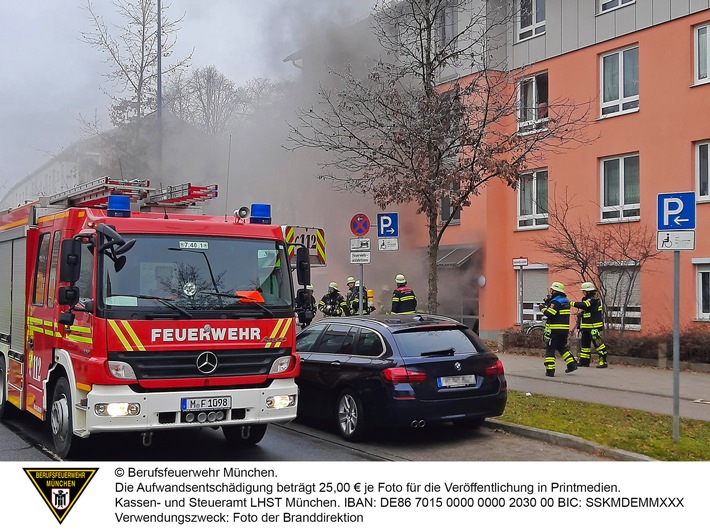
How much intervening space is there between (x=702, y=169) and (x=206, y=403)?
14.7 m

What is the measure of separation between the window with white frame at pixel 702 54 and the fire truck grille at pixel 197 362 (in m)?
14.4

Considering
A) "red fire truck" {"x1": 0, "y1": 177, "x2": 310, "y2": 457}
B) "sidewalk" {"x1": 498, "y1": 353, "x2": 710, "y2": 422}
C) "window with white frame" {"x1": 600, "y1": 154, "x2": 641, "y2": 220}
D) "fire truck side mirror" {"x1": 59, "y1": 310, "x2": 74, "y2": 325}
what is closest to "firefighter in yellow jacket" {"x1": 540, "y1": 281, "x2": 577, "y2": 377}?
"sidewalk" {"x1": 498, "y1": 353, "x2": 710, "y2": 422}

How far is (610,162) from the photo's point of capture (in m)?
20.0

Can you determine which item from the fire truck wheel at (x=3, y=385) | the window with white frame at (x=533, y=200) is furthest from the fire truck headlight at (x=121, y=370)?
the window with white frame at (x=533, y=200)

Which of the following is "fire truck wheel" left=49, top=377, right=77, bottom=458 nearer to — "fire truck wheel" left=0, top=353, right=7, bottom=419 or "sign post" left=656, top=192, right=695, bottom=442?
"fire truck wheel" left=0, top=353, right=7, bottom=419

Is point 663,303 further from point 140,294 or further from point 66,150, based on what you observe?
point 66,150

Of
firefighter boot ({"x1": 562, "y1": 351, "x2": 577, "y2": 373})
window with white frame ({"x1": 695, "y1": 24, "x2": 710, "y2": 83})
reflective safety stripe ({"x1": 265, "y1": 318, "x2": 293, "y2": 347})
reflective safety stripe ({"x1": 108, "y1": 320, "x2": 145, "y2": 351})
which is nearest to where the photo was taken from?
reflective safety stripe ({"x1": 108, "y1": 320, "x2": 145, "y2": 351})

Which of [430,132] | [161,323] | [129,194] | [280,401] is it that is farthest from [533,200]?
[161,323]

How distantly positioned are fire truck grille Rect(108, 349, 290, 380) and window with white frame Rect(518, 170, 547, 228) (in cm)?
1561

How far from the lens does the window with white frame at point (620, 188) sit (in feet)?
63.2

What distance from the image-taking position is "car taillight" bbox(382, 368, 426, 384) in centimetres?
817

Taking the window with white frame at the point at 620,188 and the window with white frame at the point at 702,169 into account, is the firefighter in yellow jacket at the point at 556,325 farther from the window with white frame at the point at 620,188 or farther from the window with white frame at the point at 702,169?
the window with white frame at the point at 620,188

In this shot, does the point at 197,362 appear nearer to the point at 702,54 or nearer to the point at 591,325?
the point at 591,325
